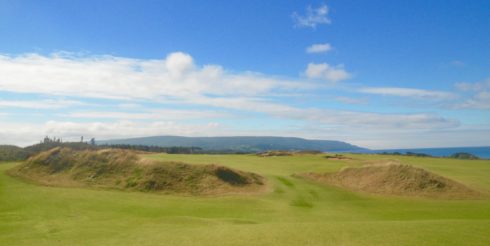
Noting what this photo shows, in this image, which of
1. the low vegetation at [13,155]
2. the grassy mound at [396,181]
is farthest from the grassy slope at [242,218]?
the low vegetation at [13,155]

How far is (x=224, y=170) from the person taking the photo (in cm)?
3484

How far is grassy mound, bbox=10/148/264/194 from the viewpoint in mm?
31828

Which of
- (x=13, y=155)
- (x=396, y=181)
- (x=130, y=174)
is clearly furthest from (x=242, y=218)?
(x=13, y=155)

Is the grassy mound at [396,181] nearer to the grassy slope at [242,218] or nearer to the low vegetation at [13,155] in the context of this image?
the grassy slope at [242,218]

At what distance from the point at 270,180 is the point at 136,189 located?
1226 centimetres

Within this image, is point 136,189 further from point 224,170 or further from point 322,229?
point 322,229

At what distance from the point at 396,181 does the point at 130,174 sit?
24.4 metres

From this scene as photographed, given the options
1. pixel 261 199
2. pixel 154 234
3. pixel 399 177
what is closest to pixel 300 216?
pixel 261 199

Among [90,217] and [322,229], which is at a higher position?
[322,229]

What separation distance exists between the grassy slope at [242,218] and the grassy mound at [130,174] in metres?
2.50

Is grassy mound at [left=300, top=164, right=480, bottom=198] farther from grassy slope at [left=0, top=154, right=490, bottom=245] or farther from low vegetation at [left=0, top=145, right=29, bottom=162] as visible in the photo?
low vegetation at [left=0, top=145, right=29, bottom=162]

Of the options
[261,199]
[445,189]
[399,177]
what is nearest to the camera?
[261,199]

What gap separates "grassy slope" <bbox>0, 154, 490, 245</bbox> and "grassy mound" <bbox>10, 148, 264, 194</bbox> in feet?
8.20

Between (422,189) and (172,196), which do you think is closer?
(172,196)
